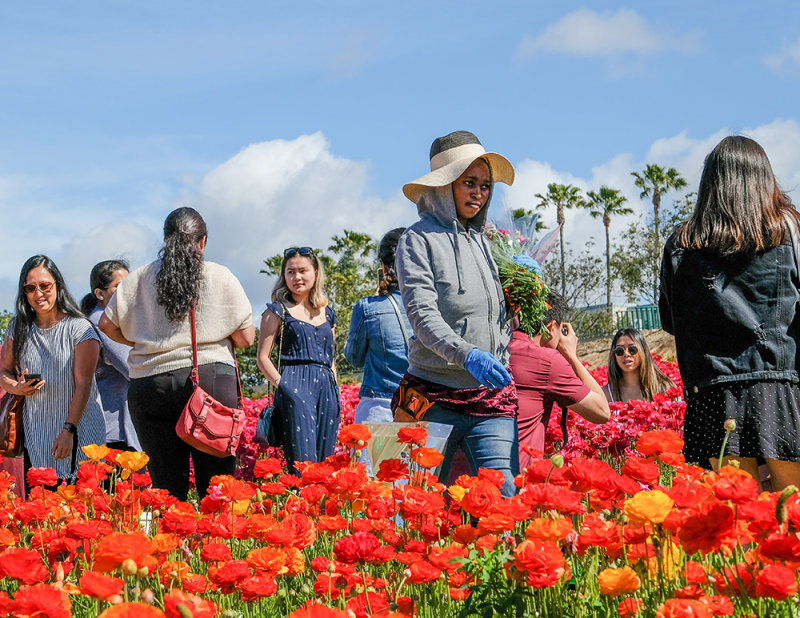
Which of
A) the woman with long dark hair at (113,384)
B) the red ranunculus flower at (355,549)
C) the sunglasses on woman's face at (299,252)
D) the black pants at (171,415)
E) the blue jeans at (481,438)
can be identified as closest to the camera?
the red ranunculus flower at (355,549)

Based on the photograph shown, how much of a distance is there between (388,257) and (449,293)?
1663mm

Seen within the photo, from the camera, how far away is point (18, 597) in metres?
1.79

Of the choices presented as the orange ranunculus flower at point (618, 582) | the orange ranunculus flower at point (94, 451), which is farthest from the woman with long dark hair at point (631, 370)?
the orange ranunculus flower at point (618, 582)

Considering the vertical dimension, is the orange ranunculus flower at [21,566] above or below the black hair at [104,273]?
below

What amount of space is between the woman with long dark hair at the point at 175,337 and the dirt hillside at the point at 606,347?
71.2 ft

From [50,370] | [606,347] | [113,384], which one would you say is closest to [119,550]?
[50,370]

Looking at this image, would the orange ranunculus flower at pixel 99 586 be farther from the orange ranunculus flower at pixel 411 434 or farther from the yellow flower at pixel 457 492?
the orange ranunculus flower at pixel 411 434

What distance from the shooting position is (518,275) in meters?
4.08

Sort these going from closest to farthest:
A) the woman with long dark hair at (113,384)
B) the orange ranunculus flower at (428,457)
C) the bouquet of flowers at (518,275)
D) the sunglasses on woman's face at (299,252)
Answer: the orange ranunculus flower at (428,457), the bouquet of flowers at (518,275), the woman with long dark hair at (113,384), the sunglasses on woman's face at (299,252)

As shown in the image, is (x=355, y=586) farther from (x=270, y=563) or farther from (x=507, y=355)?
(x=507, y=355)

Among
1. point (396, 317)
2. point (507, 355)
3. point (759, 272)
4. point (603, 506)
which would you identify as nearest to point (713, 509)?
point (603, 506)

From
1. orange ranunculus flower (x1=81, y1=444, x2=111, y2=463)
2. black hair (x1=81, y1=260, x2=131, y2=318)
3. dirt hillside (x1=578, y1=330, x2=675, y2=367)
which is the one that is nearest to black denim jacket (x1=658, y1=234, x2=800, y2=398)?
orange ranunculus flower (x1=81, y1=444, x2=111, y2=463)

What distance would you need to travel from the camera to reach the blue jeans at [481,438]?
384 centimetres

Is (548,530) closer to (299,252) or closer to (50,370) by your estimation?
(50,370)
